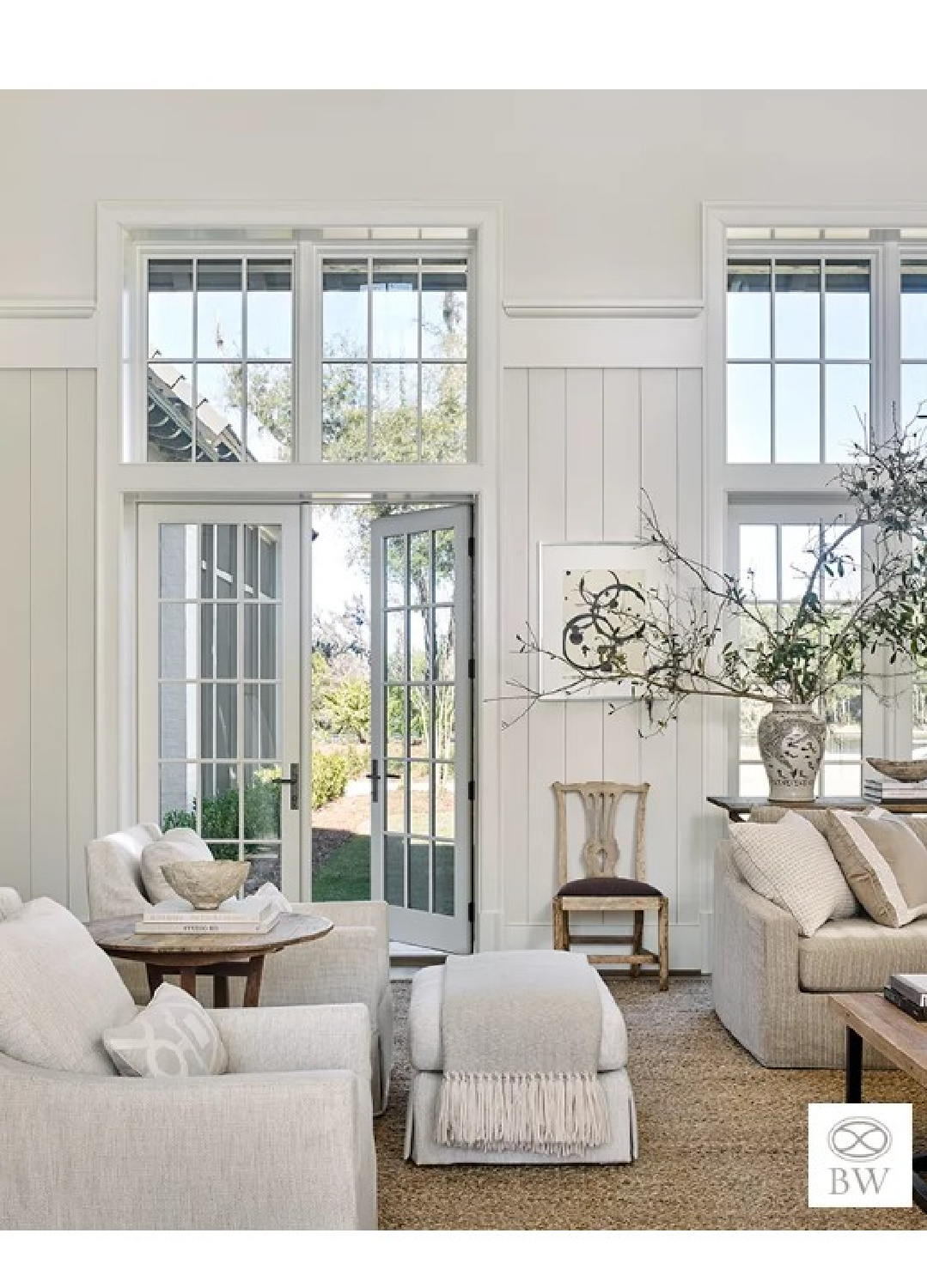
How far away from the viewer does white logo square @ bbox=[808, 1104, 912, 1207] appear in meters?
3.12

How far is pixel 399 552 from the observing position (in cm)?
632

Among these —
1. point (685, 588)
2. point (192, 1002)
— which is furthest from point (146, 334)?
point (192, 1002)

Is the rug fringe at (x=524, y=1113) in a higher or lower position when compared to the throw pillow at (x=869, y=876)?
lower

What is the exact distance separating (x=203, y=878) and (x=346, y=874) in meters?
6.69

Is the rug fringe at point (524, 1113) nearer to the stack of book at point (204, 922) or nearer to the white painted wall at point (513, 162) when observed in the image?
the stack of book at point (204, 922)

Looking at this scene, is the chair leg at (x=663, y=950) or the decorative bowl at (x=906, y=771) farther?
the decorative bowl at (x=906, y=771)

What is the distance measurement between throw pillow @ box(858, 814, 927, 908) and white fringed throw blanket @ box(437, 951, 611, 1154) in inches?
57.3

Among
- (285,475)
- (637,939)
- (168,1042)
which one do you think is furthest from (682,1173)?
(285,475)

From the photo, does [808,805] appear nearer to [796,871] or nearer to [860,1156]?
[796,871]

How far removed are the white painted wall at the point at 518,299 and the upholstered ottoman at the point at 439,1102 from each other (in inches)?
93.0

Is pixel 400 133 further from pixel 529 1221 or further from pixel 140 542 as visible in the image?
pixel 529 1221

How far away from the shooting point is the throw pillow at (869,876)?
14.3 feet

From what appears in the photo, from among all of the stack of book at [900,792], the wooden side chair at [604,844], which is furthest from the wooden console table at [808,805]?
the wooden side chair at [604,844]

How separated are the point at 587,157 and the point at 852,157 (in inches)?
47.2
